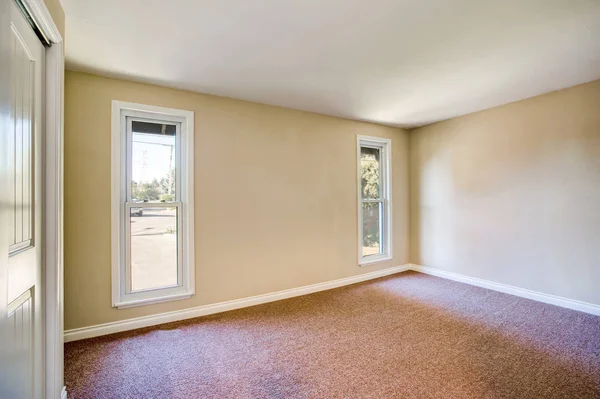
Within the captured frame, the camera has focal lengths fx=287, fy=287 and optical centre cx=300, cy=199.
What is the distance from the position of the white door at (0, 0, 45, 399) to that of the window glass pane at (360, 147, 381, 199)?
373 centimetres

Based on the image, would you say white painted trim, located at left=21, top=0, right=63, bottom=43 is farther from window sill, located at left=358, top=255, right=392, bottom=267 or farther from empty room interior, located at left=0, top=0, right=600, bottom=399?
window sill, located at left=358, top=255, right=392, bottom=267

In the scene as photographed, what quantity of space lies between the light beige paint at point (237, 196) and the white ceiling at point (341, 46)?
0.30 metres

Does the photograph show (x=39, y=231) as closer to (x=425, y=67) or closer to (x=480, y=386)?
(x=480, y=386)

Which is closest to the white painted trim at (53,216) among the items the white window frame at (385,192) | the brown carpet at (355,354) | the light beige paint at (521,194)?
the brown carpet at (355,354)

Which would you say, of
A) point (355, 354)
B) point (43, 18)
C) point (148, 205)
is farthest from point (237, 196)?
point (43, 18)

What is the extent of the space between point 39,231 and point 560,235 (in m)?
4.56

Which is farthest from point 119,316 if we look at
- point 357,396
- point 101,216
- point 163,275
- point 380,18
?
point 380,18

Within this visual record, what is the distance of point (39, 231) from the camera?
4.95 ft

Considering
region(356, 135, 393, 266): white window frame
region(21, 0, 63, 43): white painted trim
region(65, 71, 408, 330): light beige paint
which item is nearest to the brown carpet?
region(65, 71, 408, 330): light beige paint

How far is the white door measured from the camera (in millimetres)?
1109

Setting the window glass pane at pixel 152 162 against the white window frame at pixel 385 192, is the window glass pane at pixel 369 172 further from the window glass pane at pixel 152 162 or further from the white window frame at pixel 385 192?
the window glass pane at pixel 152 162

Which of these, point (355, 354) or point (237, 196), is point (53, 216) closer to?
point (237, 196)

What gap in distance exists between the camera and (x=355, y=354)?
2.27 metres

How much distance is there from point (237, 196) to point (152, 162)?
36.8 inches
